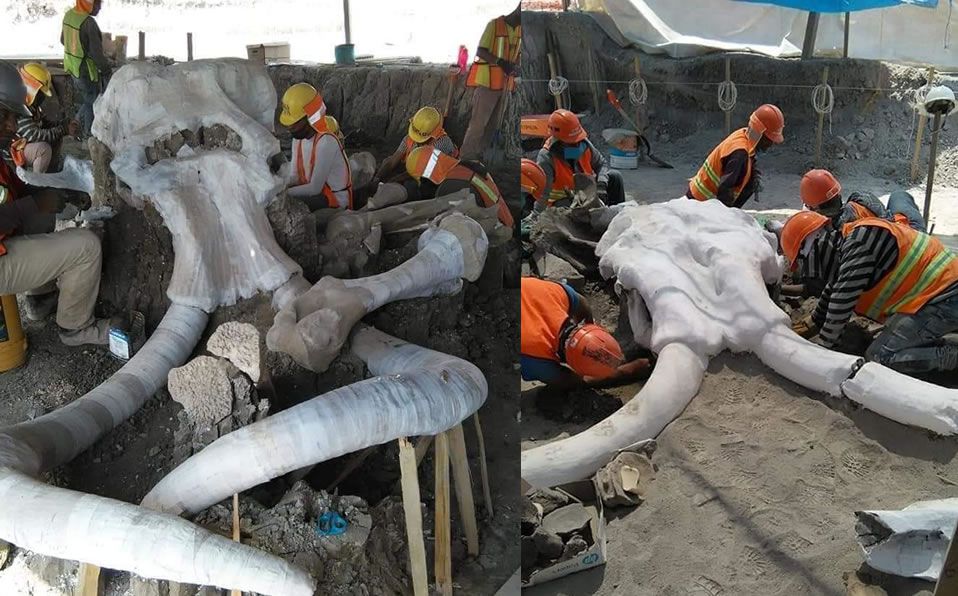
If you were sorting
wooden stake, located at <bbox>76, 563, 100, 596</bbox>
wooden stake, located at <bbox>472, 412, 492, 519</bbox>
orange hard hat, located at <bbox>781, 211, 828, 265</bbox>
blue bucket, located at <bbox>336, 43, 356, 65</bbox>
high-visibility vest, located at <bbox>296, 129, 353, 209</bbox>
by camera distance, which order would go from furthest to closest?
high-visibility vest, located at <bbox>296, 129, 353, 209</bbox> → wooden stake, located at <bbox>472, 412, 492, 519</bbox> → blue bucket, located at <bbox>336, 43, 356, 65</bbox> → wooden stake, located at <bbox>76, 563, 100, 596</bbox> → orange hard hat, located at <bbox>781, 211, 828, 265</bbox>

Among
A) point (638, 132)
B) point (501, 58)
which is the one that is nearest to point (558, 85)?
point (638, 132)

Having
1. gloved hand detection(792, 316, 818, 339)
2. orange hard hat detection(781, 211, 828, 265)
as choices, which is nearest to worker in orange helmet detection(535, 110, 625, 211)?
orange hard hat detection(781, 211, 828, 265)

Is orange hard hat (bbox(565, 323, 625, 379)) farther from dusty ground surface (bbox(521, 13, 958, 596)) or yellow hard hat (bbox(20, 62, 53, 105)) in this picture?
yellow hard hat (bbox(20, 62, 53, 105))

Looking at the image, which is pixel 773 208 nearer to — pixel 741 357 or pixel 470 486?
pixel 741 357

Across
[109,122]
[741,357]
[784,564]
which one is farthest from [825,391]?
[109,122]

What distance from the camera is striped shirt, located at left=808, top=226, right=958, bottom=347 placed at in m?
1.44

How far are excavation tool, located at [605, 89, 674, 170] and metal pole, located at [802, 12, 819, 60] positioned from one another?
11.9 inches

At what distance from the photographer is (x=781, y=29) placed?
4.23ft

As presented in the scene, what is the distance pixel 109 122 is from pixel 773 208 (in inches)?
67.2

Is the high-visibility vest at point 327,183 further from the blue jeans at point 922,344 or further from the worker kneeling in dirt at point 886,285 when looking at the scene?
the blue jeans at point 922,344

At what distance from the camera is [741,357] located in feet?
5.00

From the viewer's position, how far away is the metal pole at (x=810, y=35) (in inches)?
50.6

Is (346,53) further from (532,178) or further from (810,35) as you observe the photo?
(810,35)

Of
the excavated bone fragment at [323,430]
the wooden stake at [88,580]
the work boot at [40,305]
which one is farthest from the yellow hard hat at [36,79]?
the wooden stake at [88,580]
